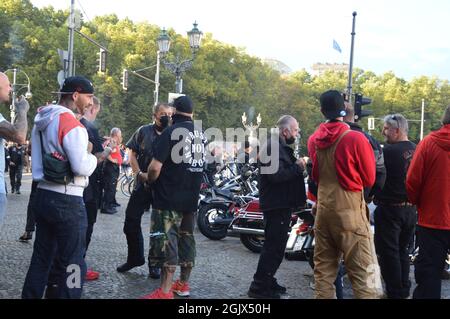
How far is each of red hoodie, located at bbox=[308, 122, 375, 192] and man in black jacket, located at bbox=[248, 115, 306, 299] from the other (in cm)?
115

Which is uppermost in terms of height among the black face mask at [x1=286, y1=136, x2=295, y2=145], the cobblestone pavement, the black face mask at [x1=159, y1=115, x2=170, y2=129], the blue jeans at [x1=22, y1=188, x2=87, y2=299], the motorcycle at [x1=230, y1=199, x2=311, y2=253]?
the black face mask at [x1=159, y1=115, x2=170, y2=129]

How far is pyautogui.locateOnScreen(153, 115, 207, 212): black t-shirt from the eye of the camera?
17.1 ft

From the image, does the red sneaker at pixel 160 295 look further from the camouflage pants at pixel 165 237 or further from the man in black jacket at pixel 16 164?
the man in black jacket at pixel 16 164

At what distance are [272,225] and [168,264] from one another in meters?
1.16

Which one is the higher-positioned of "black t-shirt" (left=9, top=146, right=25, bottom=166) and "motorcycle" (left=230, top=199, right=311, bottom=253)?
"black t-shirt" (left=9, top=146, right=25, bottom=166)

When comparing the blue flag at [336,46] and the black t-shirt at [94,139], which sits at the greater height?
the blue flag at [336,46]

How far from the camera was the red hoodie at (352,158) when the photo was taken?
4430mm

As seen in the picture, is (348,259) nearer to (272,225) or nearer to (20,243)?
(272,225)

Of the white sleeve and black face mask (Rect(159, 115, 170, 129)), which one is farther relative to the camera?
black face mask (Rect(159, 115, 170, 129))

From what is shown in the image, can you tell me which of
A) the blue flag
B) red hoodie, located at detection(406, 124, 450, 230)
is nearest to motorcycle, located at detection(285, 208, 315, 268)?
red hoodie, located at detection(406, 124, 450, 230)

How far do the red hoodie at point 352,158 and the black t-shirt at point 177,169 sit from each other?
1.36 m

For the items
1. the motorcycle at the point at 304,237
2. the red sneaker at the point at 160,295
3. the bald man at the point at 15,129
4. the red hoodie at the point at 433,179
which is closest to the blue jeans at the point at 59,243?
the bald man at the point at 15,129

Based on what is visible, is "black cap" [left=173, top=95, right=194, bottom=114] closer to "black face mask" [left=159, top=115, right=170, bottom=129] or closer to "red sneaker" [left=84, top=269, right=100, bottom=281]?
"black face mask" [left=159, top=115, right=170, bottom=129]

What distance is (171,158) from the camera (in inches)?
207
